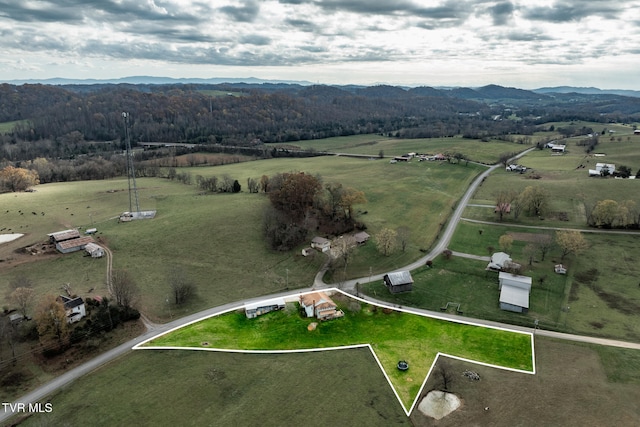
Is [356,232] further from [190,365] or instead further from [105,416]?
[105,416]

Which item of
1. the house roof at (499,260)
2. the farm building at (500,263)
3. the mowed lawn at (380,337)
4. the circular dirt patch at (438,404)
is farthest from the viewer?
the house roof at (499,260)

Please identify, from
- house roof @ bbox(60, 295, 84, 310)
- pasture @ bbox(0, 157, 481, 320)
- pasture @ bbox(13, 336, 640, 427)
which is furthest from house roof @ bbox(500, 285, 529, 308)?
house roof @ bbox(60, 295, 84, 310)

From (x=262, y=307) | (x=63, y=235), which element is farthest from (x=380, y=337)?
(x=63, y=235)

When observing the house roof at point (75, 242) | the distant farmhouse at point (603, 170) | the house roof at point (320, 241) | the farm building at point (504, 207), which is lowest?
the house roof at point (75, 242)

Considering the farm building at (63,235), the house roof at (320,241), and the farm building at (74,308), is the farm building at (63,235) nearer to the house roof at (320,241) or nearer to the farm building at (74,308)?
the farm building at (74,308)

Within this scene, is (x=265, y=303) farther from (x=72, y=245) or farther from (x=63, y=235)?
(x=63, y=235)

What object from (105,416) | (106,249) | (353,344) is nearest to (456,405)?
(353,344)

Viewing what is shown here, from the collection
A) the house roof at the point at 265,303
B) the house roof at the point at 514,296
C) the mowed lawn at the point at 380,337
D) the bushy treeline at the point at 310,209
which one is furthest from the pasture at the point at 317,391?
the bushy treeline at the point at 310,209
